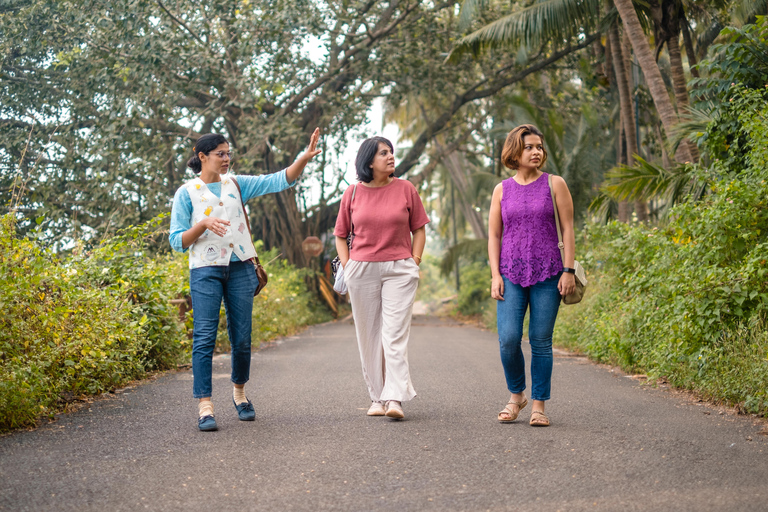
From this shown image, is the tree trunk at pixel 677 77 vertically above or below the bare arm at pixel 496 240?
above

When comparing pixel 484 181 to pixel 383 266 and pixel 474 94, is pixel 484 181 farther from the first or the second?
pixel 383 266

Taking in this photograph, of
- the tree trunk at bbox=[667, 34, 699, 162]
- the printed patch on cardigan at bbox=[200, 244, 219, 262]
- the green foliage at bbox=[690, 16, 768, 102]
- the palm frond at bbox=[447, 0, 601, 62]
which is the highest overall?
the palm frond at bbox=[447, 0, 601, 62]

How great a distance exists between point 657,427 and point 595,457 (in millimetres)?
1013

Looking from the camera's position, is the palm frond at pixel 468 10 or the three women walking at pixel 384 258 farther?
the palm frond at pixel 468 10

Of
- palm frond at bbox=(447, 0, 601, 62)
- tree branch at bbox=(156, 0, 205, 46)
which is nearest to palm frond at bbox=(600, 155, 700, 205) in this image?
palm frond at bbox=(447, 0, 601, 62)

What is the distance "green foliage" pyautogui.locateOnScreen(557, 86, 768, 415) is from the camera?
5.70 meters

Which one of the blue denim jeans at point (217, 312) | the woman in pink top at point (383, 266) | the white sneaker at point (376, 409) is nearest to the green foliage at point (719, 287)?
the woman in pink top at point (383, 266)

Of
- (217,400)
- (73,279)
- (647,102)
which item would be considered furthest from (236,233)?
(647,102)

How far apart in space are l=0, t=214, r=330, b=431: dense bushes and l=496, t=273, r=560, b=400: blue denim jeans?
3.10 meters

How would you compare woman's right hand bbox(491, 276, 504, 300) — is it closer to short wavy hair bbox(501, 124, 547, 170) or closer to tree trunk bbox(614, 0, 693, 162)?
short wavy hair bbox(501, 124, 547, 170)

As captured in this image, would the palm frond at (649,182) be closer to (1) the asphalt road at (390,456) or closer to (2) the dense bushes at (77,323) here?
(1) the asphalt road at (390,456)

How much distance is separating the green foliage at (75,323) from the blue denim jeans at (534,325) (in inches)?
122

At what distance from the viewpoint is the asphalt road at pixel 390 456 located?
350 centimetres

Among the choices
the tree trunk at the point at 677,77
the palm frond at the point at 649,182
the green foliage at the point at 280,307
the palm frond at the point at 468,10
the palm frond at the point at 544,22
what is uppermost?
the palm frond at the point at 468,10
